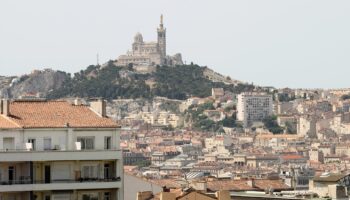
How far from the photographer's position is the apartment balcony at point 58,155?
82.3 feet

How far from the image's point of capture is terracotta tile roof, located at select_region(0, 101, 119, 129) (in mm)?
25875

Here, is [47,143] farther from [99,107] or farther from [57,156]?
[99,107]

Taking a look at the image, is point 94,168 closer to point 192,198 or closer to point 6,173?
point 6,173

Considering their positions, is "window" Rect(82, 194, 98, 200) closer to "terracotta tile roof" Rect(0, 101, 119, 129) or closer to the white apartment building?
the white apartment building

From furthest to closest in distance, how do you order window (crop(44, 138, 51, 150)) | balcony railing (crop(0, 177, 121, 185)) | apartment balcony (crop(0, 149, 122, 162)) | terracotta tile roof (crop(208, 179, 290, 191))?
terracotta tile roof (crop(208, 179, 290, 191)) → window (crop(44, 138, 51, 150)) → balcony railing (crop(0, 177, 121, 185)) → apartment balcony (crop(0, 149, 122, 162))

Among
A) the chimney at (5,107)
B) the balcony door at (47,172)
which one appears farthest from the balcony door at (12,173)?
the chimney at (5,107)

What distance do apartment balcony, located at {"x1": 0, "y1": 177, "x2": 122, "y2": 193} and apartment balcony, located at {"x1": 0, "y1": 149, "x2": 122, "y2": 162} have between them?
424mm

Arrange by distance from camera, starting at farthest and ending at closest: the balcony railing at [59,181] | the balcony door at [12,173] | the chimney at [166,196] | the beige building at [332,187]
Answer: the beige building at [332,187]
the chimney at [166,196]
the balcony door at [12,173]
the balcony railing at [59,181]

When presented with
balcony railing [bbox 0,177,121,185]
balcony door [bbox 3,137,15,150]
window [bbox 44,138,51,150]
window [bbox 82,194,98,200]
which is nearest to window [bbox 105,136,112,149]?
balcony railing [bbox 0,177,121,185]

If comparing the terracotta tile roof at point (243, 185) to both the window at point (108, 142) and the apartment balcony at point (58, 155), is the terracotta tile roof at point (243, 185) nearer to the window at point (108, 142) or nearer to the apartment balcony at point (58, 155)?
the window at point (108, 142)

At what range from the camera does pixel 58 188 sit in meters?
25.6

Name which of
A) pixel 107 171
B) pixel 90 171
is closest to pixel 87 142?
pixel 90 171

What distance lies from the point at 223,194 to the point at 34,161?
7.80 metres

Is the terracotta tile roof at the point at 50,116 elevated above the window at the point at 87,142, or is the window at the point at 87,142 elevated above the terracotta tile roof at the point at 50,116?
the terracotta tile roof at the point at 50,116
